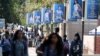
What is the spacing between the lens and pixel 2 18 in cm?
6159

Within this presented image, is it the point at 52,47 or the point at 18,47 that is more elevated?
the point at 52,47

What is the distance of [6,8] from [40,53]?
47352 mm

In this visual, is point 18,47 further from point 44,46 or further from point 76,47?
point 76,47

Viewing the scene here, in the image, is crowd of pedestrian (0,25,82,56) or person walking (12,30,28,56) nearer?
crowd of pedestrian (0,25,82,56)

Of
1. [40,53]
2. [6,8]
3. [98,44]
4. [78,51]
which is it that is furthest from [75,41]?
[6,8]

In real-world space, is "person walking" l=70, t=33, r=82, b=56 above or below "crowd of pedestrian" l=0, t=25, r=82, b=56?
below

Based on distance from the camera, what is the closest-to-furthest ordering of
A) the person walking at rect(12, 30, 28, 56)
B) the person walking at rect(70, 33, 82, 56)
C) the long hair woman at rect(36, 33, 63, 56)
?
the long hair woman at rect(36, 33, 63, 56) < the person walking at rect(12, 30, 28, 56) < the person walking at rect(70, 33, 82, 56)

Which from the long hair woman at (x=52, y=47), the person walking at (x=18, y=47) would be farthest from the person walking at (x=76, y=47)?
the long hair woman at (x=52, y=47)

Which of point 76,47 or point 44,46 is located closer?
point 44,46

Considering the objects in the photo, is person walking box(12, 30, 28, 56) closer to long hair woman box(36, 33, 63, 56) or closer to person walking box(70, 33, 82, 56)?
long hair woman box(36, 33, 63, 56)

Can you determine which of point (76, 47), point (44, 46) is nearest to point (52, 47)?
point (44, 46)

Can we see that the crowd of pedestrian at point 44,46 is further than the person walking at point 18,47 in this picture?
No

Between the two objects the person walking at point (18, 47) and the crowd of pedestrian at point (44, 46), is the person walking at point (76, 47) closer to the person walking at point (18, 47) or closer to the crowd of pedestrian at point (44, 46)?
the crowd of pedestrian at point (44, 46)

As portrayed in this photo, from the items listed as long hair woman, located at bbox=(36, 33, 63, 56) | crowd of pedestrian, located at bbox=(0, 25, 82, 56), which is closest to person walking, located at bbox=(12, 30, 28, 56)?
crowd of pedestrian, located at bbox=(0, 25, 82, 56)
